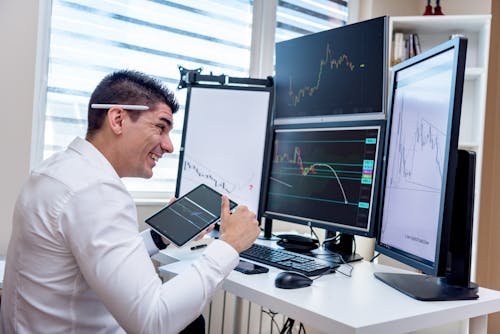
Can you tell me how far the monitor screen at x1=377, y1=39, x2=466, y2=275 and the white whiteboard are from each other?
0.60m

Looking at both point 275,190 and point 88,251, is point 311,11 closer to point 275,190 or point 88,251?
point 275,190

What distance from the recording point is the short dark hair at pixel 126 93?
1.10m

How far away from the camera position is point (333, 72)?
68.4 inches

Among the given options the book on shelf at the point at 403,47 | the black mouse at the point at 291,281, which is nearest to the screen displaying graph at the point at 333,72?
the black mouse at the point at 291,281

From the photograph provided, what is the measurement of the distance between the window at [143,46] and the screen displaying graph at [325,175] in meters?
0.81

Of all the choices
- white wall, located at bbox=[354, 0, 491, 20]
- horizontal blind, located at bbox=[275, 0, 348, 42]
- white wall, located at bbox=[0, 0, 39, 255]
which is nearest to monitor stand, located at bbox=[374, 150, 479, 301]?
white wall, located at bbox=[0, 0, 39, 255]

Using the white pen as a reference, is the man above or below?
below

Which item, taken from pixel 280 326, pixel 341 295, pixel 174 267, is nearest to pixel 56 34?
pixel 174 267

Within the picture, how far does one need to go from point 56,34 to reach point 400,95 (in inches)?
60.4

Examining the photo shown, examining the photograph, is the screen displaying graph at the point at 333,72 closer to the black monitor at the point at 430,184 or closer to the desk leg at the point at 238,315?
the black monitor at the point at 430,184

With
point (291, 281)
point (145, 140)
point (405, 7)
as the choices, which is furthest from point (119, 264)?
point (405, 7)

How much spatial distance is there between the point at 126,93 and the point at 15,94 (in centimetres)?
97

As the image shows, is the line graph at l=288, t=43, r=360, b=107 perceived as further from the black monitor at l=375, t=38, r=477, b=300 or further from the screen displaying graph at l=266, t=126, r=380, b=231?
the black monitor at l=375, t=38, r=477, b=300

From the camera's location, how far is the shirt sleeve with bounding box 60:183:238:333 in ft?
2.85
